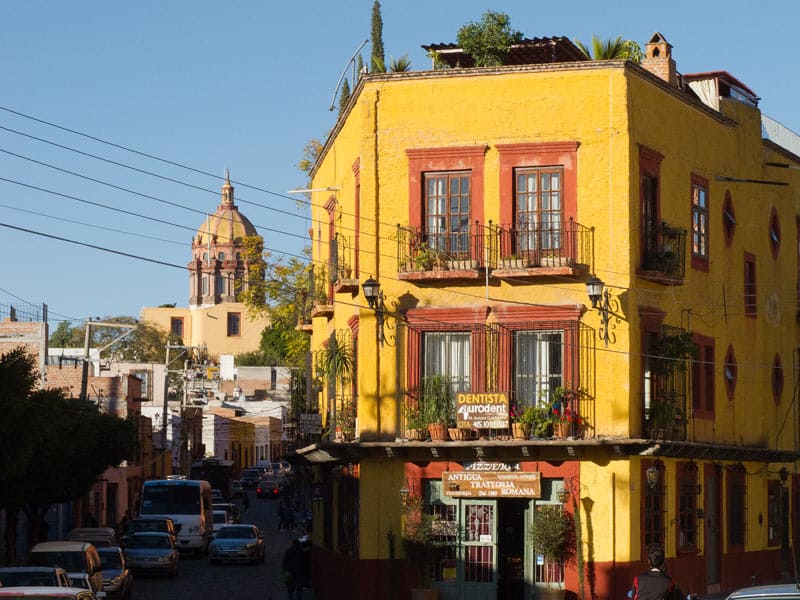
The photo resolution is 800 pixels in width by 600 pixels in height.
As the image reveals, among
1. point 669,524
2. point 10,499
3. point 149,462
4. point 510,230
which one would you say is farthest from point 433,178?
point 149,462

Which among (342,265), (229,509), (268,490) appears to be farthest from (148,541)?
(268,490)

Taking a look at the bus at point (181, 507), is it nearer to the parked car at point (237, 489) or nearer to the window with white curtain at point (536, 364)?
the window with white curtain at point (536, 364)

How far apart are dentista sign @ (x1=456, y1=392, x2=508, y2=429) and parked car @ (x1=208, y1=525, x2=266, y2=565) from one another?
23.5 m

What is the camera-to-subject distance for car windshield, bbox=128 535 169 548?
46.6 m

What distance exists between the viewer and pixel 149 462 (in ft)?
285

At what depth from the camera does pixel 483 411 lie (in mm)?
29734

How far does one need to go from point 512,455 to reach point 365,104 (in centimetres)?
779

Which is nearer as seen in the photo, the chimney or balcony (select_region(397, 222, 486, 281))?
balcony (select_region(397, 222, 486, 281))

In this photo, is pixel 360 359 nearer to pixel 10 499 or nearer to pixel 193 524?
pixel 10 499

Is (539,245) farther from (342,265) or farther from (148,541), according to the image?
(148,541)

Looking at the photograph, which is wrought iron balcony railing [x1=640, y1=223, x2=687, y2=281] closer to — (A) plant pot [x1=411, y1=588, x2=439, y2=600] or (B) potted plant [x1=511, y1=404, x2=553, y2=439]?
(B) potted plant [x1=511, y1=404, x2=553, y2=439]

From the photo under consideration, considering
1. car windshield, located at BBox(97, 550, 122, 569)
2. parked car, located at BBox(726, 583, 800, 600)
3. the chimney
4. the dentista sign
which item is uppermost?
the chimney

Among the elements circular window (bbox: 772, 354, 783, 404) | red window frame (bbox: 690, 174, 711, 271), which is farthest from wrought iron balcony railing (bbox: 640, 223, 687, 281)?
circular window (bbox: 772, 354, 783, 404)

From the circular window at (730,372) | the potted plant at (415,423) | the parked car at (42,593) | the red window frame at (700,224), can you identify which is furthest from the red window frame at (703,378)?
the parked car at (42,593)
